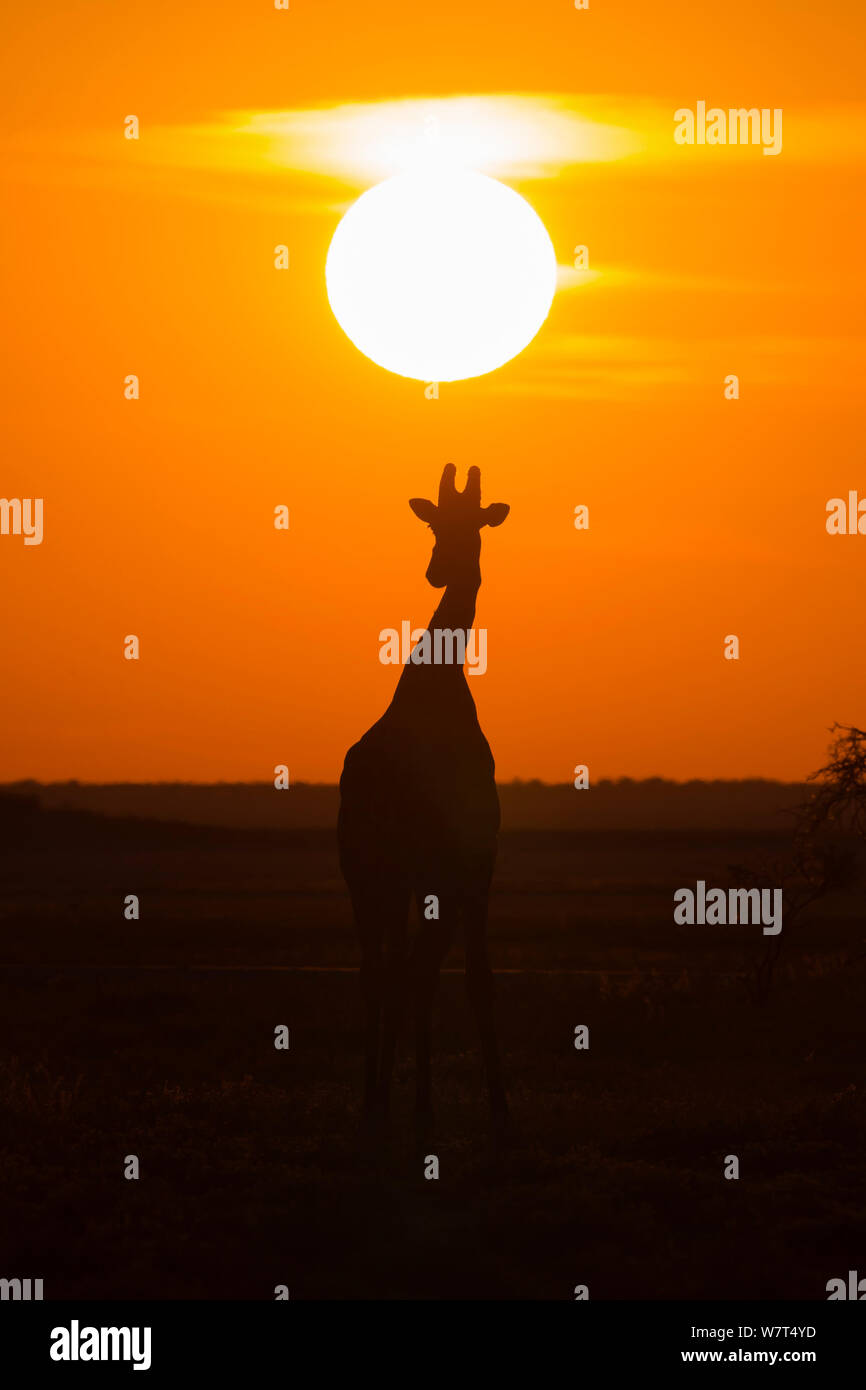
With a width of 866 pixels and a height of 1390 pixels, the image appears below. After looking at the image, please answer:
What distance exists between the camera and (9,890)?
7244cm

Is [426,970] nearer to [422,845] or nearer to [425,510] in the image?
[422,845]

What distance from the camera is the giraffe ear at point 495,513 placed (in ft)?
45.8

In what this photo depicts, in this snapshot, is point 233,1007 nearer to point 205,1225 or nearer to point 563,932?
point 205,1225

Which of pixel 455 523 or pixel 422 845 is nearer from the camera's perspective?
pixel 422 845

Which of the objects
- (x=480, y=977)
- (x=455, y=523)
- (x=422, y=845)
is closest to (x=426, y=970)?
(x=480, y=977)

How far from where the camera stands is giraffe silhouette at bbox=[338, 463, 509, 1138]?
13086mm

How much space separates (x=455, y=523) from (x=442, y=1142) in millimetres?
5189

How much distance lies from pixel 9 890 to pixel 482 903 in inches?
2461

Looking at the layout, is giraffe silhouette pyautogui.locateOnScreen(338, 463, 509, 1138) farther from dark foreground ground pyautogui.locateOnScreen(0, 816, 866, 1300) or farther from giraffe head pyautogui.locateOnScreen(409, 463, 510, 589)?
dark foreground ground pyautogui.locateOnScreen(0, 816, 866, 1300)

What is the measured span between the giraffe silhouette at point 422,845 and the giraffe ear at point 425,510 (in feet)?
1.99

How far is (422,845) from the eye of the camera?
13070mm

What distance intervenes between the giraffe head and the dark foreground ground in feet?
15.5

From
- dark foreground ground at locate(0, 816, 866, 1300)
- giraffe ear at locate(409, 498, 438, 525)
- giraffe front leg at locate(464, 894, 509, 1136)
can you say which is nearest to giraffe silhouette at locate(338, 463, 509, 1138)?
giraffe front leg at locate(464, 894, 509, 1136)

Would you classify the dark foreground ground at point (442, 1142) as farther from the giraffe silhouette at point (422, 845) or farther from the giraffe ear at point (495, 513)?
the giraffe ear at point (495, 513)
